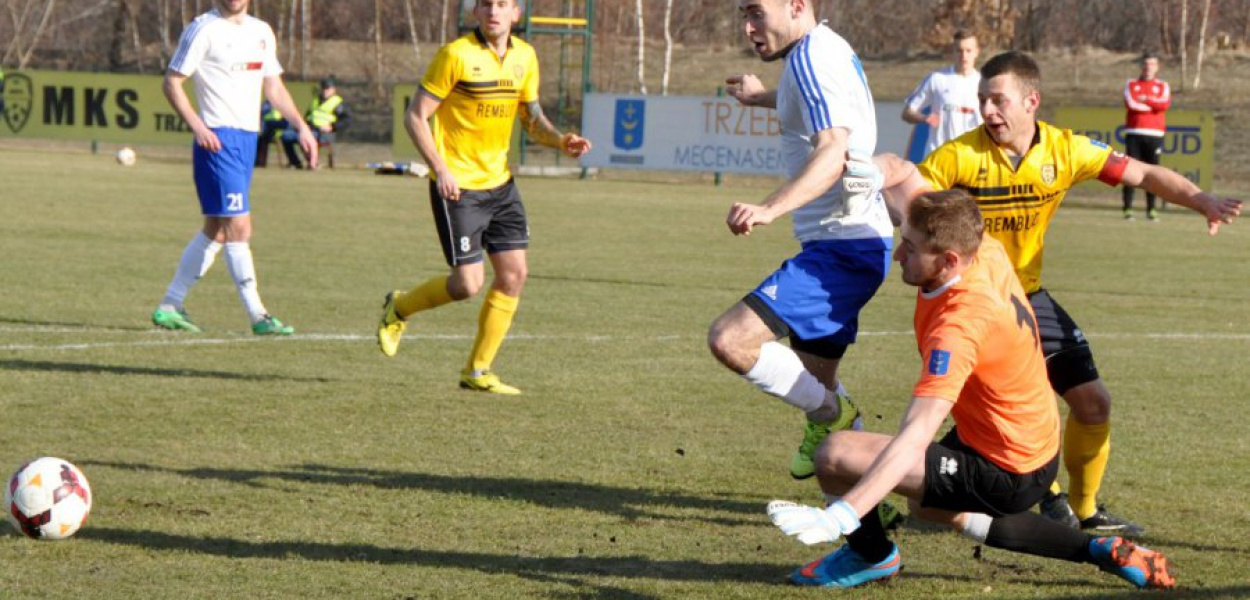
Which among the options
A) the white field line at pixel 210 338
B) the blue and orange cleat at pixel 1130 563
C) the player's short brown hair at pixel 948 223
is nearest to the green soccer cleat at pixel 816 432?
the blue and orange cleat at pixel 1130 563

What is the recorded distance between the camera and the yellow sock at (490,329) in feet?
27.2

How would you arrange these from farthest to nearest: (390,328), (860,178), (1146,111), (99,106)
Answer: (99,106)
(1146,111)
(390,328)
(860,178)

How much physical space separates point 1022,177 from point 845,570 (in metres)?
1.59

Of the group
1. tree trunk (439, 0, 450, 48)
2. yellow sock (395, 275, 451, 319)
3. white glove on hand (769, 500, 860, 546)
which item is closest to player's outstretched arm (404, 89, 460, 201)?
yellow sock (395, 275, 451, 319)

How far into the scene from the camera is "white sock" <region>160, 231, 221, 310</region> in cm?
1031

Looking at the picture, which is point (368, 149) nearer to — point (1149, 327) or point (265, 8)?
point (265, 8)

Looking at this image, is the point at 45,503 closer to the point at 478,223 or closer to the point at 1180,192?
the point at 478,223

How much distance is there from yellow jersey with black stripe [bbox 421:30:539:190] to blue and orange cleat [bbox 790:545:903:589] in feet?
12.8

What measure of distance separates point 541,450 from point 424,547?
1.66 m

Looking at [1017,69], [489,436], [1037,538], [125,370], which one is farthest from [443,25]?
[1037,538]

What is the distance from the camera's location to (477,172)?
27.5 feet

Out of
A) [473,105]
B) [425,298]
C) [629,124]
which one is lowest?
[629,124]

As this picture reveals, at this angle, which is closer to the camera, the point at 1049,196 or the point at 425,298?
the point at 1049,196

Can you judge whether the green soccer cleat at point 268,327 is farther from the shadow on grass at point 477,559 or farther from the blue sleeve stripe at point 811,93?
the blue sleeve stripe at point 811,93
